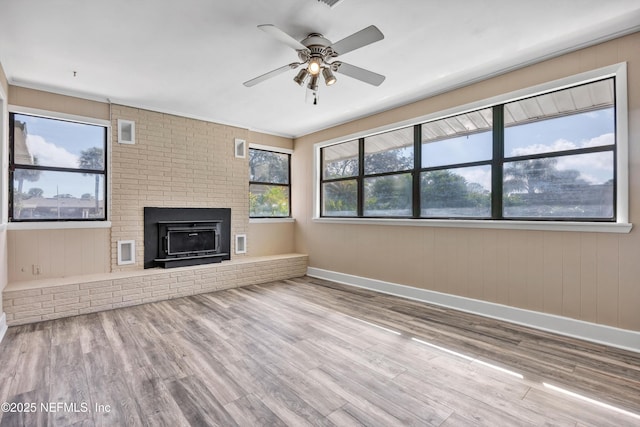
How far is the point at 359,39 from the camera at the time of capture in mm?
2453

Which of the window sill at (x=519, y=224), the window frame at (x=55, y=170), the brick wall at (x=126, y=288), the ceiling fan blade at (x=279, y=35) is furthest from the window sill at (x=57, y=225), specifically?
the window sill at (x=519, y=224)

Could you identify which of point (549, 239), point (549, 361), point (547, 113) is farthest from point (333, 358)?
point (547, 113)

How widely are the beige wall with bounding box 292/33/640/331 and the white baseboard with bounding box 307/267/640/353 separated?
0.06 m

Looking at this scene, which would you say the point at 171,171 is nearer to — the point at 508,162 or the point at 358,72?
the point at 358,72

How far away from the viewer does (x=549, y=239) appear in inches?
129

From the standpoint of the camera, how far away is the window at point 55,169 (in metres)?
3.95

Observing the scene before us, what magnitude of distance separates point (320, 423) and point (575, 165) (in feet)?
10.9

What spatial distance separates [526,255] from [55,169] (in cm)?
585

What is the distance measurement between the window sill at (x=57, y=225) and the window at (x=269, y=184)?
243 cm

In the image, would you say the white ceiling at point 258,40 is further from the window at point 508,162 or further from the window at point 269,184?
the window at point 269,184

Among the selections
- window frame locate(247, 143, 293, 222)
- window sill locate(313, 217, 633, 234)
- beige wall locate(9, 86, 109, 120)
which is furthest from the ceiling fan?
window frame locate(247, 143, 293, 222)

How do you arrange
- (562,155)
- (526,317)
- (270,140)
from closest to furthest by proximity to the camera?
(562,155), (526,317), (270,140)

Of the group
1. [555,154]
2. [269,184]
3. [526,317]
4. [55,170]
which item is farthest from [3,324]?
[555,154]

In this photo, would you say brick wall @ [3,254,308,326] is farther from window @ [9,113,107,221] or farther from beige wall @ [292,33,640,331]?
beige wall @ [292,33,640,331]
